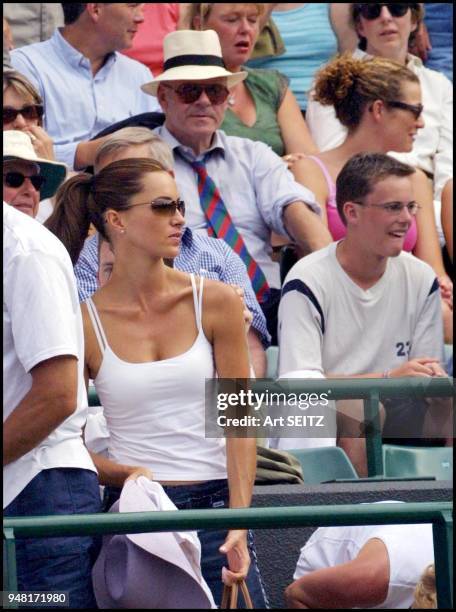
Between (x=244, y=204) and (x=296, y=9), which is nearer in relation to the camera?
(x=244, y=204)

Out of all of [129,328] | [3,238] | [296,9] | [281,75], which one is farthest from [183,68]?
[3,238]

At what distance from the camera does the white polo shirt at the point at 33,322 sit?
10.8 feet

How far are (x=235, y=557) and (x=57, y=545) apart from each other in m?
0.49

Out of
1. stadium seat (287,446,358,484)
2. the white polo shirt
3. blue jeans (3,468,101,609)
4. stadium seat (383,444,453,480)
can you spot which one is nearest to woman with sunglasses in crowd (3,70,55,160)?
stadium seat (287,446,358,484)

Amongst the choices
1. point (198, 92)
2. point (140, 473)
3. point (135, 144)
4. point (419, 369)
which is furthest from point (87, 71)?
point (140, 473)

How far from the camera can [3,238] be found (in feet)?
11.0

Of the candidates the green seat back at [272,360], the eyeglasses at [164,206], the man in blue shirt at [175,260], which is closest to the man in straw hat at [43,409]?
the eyeglasses at [164,206]

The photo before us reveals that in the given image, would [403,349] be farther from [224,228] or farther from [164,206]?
[164,206]

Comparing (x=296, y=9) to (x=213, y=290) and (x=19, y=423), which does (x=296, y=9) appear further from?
(x=19, y=423)

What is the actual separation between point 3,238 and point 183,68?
276 cm

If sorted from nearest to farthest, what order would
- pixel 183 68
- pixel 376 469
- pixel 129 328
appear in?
pixel 129 328 < pixel 376 469 < pixel 183 68

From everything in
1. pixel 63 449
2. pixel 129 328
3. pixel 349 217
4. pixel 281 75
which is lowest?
pixel 63 449

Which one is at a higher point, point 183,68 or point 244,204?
point 183,68

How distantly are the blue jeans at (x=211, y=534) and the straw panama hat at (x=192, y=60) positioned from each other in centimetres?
249
